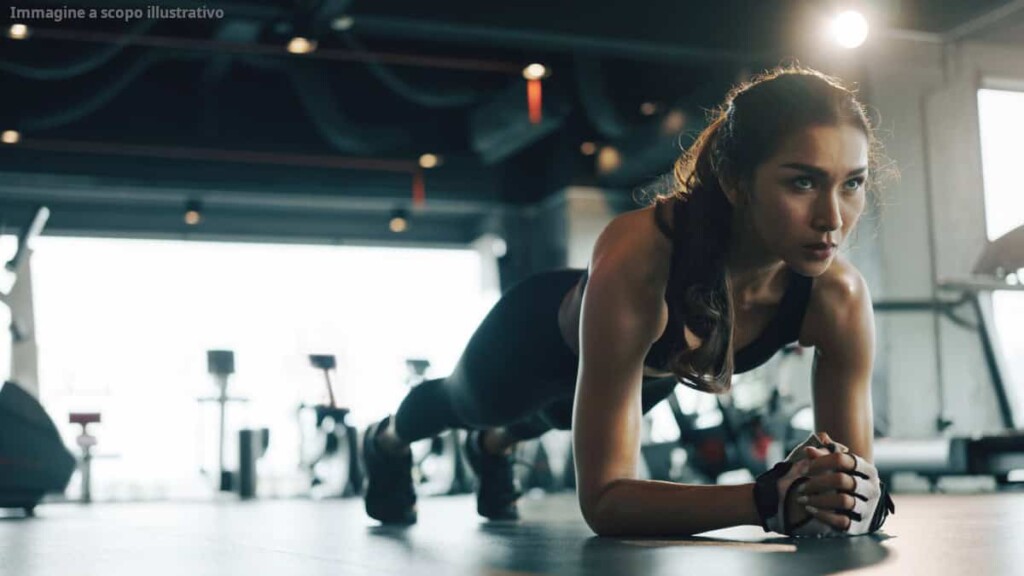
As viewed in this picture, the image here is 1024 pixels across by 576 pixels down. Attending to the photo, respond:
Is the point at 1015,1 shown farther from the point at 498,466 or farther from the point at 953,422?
the point at 498,466

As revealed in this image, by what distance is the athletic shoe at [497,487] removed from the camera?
8.48 feet

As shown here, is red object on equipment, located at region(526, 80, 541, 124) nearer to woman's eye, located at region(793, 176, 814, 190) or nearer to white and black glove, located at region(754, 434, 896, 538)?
woman's eye, located at region(793, 176, 814, 190)

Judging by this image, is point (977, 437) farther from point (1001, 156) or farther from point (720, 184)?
point (720, 184)

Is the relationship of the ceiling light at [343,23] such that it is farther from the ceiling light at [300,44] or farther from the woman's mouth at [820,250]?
the woman's mouth at [820,250]

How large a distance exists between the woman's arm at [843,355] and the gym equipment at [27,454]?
3.19 metres

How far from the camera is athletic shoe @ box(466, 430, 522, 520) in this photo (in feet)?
8.48

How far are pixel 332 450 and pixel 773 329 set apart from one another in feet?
21.2

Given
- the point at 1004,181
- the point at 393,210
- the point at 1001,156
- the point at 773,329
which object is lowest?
the point at 773,329

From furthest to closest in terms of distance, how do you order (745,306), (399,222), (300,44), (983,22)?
(399,222), (300,44), (983,22), (745,306)

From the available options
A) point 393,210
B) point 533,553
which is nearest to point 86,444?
point 393,210

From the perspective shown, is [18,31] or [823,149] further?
[18,31]

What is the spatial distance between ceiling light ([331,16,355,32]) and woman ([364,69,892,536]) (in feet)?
12.9

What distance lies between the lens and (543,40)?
571 centimetres

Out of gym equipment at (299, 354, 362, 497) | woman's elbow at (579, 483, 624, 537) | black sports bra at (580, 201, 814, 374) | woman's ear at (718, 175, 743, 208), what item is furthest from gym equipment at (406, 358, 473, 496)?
woman's ear at (718, 175, 743, 208)
